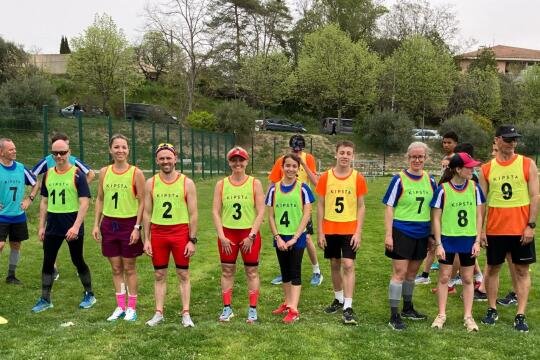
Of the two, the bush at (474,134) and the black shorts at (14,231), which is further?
the bush at (474,134)

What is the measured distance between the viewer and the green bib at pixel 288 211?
5.69 metres

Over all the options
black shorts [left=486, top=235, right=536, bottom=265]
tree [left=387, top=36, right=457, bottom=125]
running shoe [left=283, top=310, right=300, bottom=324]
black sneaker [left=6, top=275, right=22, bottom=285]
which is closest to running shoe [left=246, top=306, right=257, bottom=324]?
running shoe [left=283, top=310, right=300, bottom=324]

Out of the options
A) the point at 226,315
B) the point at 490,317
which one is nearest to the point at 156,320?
the point at 226,315

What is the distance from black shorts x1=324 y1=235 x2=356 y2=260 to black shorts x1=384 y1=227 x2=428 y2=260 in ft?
1.40

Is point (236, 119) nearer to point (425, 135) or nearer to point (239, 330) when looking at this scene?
point (425, 135)

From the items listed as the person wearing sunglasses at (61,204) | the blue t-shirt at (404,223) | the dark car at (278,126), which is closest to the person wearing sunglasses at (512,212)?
the blue t-shirt at (404,223)

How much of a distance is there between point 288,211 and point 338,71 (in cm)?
4315

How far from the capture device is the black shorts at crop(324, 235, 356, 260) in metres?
5.68

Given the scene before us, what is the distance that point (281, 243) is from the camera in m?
5.61

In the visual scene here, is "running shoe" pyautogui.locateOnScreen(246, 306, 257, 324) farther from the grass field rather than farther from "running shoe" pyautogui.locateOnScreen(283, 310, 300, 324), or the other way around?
"running shoe" pyautogui.locateOnScreen(283, 310, 300, 324)

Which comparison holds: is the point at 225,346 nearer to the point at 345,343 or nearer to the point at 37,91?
the point at 345,343

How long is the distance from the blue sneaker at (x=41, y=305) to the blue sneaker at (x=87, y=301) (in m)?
0.37

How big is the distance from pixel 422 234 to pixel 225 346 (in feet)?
7.87

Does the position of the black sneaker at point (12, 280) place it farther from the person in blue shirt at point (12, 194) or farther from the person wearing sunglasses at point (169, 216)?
the person wearing sunglasses at point (169, 216)
